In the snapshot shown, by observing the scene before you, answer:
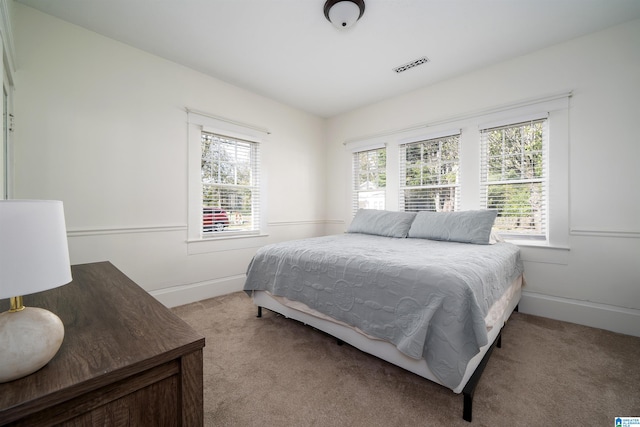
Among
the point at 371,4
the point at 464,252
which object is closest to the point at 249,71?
the point at 371,4

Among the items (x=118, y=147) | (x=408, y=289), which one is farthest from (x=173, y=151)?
(x=408, y=289)

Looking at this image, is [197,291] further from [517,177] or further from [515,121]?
[515,121]

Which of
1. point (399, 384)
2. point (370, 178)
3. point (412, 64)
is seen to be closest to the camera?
point (399, 384)

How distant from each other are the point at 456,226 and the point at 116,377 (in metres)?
2.91

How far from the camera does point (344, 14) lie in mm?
2111

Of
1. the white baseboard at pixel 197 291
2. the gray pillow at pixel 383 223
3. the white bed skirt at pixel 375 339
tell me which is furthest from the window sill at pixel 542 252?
the white baseboard at pixel 197 291

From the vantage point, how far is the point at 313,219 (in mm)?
4562

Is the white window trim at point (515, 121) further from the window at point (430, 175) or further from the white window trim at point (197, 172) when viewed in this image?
the white window trim at point (197, 172)

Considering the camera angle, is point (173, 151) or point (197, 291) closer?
point (173, 151)

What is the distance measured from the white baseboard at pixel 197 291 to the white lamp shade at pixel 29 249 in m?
2.52

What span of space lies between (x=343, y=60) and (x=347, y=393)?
305 cm

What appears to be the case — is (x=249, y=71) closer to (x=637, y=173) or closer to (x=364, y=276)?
(x=364, y=276)

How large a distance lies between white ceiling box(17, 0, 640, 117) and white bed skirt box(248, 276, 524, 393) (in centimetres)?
231

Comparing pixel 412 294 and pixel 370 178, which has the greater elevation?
pixel 370 178
